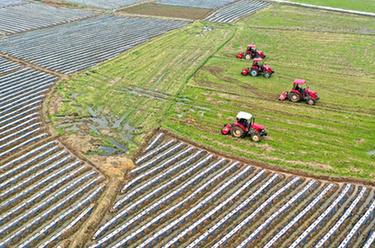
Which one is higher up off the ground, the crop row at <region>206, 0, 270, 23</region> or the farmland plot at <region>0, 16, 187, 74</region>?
the crop row at <region>206, 0, 270, 23</region>

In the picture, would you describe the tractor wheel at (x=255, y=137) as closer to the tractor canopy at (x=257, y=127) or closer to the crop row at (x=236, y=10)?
the tractor canopy at (x=257, y=127)

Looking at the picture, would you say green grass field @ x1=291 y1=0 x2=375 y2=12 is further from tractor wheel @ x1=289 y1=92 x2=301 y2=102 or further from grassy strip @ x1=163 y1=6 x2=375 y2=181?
tractor wheel @ x1=289 y1=92 x2=301 y2=102

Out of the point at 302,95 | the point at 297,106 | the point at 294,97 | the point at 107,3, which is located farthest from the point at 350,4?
the point at 297,106

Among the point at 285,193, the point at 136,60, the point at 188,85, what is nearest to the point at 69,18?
the point at 136,60

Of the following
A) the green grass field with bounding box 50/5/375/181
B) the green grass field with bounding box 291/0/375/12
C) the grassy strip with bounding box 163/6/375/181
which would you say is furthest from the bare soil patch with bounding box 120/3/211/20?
the green grass field with bounding box 291/0/375/12

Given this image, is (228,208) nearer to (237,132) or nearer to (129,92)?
(237,132)

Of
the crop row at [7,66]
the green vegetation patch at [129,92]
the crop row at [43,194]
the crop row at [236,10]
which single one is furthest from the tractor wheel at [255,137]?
the crop row at [236,10]
